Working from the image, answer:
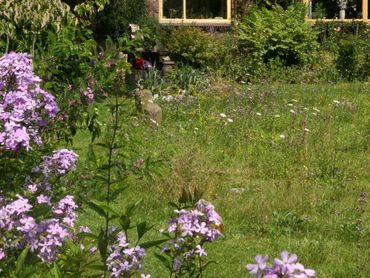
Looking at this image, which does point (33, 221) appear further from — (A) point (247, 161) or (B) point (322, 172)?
(A) point (247, 161)

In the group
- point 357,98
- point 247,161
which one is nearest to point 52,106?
point 247,161

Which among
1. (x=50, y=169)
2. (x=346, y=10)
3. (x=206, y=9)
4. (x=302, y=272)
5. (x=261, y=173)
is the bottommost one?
(x=261, y=173)

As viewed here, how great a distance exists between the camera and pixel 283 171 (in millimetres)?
7512

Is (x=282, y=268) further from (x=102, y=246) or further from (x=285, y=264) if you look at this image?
A: (x=102, y=246)

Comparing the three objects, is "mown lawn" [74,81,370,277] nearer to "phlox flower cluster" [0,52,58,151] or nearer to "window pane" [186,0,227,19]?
"phlox flower cluster" [0,52,58,151]

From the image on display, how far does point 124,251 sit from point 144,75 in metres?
12.6

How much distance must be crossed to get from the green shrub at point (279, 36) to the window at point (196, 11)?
1.48 metres

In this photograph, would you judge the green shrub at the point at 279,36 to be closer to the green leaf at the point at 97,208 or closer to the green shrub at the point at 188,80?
the green shrub at the point at 188,80

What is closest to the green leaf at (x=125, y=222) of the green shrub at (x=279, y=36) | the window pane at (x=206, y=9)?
the green shrub at (x=279, y=36)

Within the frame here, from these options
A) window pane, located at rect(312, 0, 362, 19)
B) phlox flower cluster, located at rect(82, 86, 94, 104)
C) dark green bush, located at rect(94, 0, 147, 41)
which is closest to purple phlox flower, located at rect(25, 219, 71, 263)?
phlox flower cluster, located at rect(82, 86, 94, 104)

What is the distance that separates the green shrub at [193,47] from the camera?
16.5 metres

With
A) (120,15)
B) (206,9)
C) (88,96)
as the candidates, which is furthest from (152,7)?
(88,96)

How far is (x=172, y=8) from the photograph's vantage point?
64.4ft

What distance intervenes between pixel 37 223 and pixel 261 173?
17.5 ft
